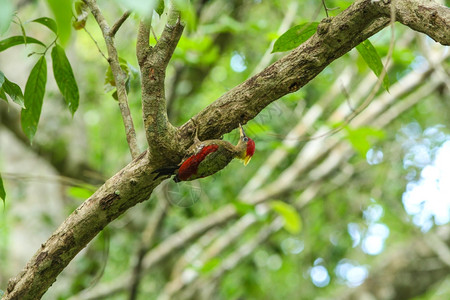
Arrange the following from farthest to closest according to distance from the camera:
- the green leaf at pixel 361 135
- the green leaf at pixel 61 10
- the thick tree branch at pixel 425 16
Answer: the green leaf at pixel 361 135, the thick tree branch at pixel 425 16, the green leaf at pixel 61 10

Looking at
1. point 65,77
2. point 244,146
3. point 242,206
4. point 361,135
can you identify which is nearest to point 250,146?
point 244,146

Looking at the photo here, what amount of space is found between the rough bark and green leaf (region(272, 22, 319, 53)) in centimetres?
13

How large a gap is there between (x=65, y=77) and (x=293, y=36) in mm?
508

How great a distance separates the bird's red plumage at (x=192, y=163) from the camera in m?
0.96

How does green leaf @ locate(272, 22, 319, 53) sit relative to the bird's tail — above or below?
above

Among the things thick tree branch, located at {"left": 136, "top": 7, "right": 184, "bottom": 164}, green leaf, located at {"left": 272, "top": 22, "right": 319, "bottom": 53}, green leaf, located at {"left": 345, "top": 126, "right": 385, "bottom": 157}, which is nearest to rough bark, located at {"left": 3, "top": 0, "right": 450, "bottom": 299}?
thick tree branch, located at {"left": 136, "top": 7, "right": 184, "bottom": 164}

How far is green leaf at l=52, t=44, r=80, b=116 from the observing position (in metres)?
1.12

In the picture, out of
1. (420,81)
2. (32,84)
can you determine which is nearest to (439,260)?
(420,81)

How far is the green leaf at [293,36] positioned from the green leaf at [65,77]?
455 millimetres

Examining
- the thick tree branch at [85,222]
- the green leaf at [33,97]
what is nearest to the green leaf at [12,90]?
the green leaf at [33,97]

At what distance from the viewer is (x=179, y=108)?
319 centimetres

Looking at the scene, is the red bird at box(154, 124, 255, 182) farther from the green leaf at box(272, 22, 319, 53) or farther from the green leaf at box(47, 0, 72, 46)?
the green leaf at box(47, 0, 72, 46)

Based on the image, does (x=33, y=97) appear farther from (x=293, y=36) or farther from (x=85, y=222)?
(x=293, y=36)

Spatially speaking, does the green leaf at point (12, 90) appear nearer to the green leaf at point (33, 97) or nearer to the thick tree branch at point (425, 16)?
the green leaf at point (33, 97)
